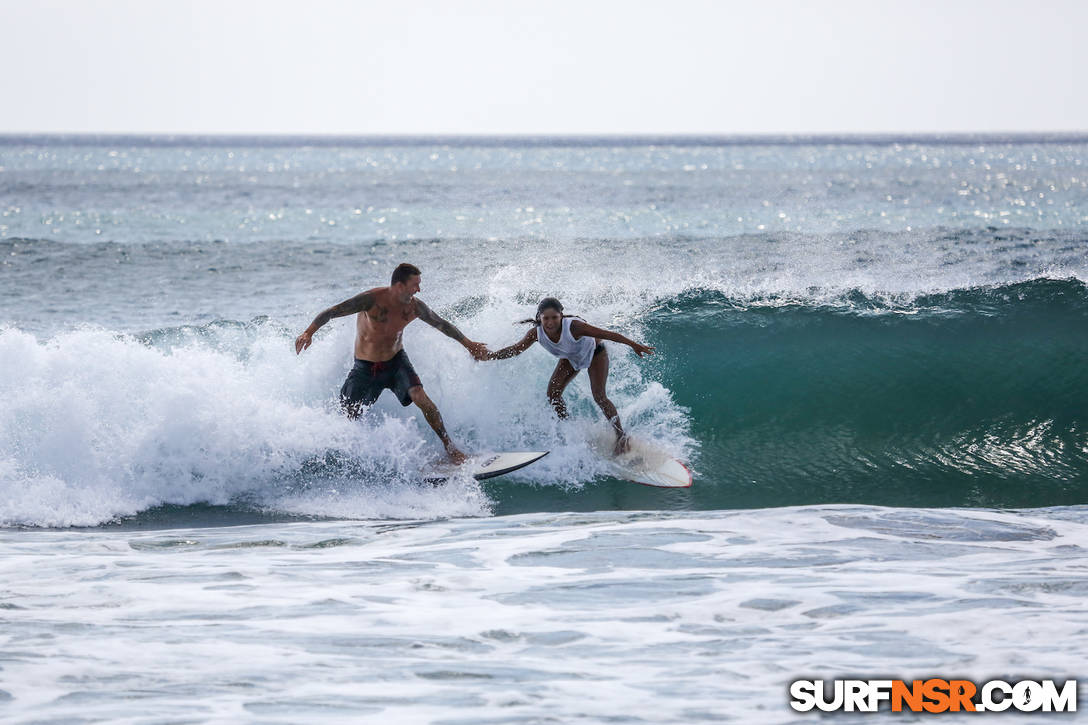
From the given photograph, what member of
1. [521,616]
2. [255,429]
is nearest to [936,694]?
[521,616]

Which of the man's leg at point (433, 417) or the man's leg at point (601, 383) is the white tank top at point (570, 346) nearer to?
the man's leg at point (601, 383)

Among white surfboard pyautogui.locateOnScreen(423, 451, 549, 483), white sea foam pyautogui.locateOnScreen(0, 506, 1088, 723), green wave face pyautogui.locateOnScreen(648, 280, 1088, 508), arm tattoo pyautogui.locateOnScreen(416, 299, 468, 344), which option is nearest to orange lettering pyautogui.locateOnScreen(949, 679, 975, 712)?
white sea foam pyautogui.locateOnScreen(0, 506, 1088, 723)

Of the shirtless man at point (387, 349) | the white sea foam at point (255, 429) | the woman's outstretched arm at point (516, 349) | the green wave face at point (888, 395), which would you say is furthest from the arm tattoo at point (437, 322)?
the green wave face at point (888, 395)

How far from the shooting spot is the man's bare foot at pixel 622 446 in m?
9.09

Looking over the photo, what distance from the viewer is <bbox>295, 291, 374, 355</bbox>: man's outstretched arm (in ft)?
27.1

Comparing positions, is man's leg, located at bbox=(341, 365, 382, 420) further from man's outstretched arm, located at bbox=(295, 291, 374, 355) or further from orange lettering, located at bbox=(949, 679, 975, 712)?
orange lettering, located at bbox=(949, 679, 975, 712)

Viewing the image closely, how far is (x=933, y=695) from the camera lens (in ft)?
14.9

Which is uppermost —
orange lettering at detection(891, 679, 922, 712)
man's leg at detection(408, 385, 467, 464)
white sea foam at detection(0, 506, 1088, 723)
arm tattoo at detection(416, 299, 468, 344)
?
arm tattoo at detection(416, 299, 468, 344)

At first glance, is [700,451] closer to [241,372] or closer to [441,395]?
[441,395]

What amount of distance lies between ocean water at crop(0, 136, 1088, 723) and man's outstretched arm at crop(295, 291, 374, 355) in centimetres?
90

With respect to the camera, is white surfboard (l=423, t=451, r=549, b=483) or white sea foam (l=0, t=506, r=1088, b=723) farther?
white surfboard (l=423, t=451, r=549, b=483)

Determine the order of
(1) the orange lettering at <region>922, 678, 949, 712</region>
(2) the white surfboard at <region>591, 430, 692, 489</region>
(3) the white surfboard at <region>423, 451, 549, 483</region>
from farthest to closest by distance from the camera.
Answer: (2) the white surfboard at <region>591, 430, 692, 489</region>
(3) the white surfboard at <region>423, 451, 549, 483</region>
(1) the orange lettering at <region>922, 678, 949, 712</region>

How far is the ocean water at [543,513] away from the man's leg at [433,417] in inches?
13.7

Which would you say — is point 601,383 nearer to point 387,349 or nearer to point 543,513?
point 543,513
